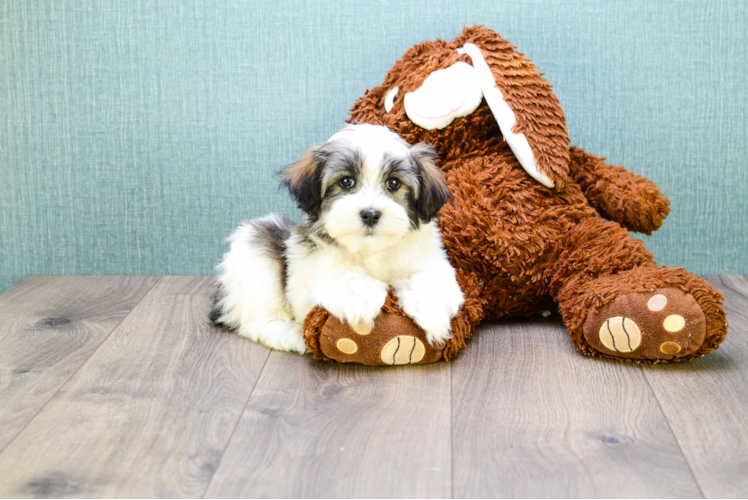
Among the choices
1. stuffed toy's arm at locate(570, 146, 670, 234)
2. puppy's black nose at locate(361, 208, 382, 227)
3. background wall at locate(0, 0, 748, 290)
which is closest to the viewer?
puppy's black nose at locate(361, 208, 382, 227)

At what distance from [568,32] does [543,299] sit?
3.24ft

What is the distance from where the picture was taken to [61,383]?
1779 mm

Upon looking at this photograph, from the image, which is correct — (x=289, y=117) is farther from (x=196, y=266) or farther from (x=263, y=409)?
(x=263, y=409)

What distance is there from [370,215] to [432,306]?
291 mm

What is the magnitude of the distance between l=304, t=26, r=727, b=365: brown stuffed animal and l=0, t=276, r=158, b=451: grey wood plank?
2.19 ft

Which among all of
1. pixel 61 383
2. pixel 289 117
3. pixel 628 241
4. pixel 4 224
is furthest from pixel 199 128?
pixel 628 241

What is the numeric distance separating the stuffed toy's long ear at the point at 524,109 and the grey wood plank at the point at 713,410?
2.05 feet

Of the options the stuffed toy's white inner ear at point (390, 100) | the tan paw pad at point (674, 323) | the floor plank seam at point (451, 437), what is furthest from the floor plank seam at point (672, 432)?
the stuffed toy's white inner ear at point (390, 100)

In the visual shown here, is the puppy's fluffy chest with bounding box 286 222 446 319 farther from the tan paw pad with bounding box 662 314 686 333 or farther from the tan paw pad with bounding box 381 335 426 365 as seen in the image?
the tan paw pad with bounding box 662 314 686 333

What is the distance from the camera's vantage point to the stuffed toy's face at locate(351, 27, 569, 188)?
2020 millimetres

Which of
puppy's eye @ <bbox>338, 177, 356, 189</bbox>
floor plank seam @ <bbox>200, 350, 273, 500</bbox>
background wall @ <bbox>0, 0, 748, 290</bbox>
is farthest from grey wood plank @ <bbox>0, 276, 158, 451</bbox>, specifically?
puppy's eye @ <bbox>338, 177, 356, 189</bbox>

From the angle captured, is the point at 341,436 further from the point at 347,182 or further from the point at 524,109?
the point at 524,109

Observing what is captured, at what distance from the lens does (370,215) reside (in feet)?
5.49

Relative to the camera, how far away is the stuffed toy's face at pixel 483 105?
6.63 feet
